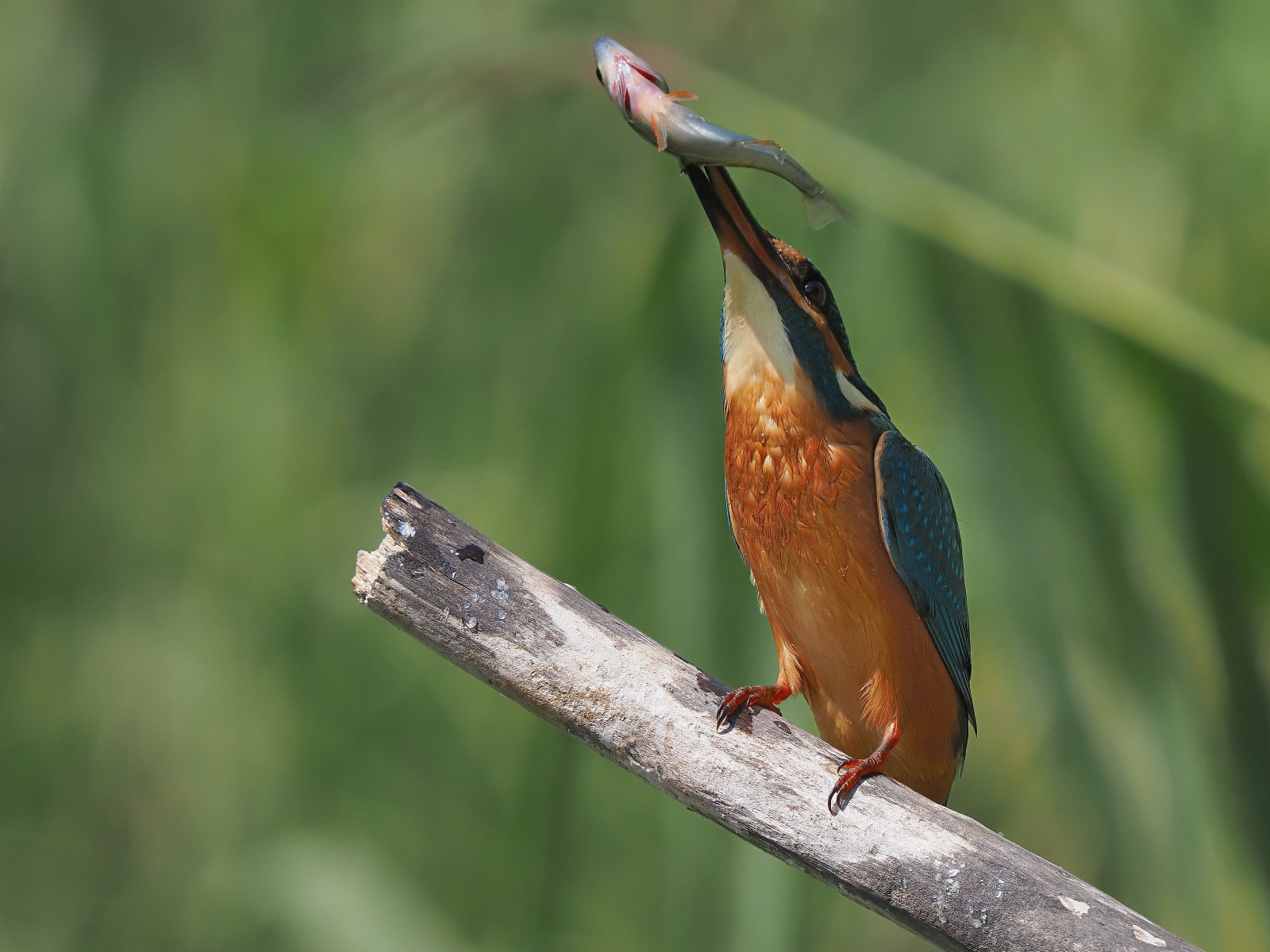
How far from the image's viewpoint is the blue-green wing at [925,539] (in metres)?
1.65

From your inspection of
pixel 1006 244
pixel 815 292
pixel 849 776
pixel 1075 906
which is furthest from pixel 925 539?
pixel 1006 244

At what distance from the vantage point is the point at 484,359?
346 cm

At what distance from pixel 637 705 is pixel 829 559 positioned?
461 mm

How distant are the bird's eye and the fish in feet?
0.67

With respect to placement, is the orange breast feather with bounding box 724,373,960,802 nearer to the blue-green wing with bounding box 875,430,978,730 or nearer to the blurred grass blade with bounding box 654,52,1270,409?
the blue-green wing with bounding box 875,430,978,730

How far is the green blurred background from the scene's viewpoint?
218 cm

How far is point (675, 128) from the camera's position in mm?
1256

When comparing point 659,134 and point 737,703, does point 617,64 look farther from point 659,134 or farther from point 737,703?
point 737,703

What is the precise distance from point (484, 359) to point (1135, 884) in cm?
223

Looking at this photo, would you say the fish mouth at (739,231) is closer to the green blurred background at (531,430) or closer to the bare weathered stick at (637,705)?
the bare weathered stick at (637,705)

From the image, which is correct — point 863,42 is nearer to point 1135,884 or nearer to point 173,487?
point 1135,884

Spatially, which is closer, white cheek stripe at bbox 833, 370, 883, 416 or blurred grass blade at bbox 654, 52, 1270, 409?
white cheek stripe at bbox 833, 370, 883, 416

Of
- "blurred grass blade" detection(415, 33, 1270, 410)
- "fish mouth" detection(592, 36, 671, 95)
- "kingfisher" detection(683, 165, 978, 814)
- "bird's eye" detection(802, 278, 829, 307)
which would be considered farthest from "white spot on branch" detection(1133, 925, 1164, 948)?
"blurred grass blade" detection(415, 33, 1270, 410)

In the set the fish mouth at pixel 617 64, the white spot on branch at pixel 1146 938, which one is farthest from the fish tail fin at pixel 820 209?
the white spot on branch at pixel 1146 938
